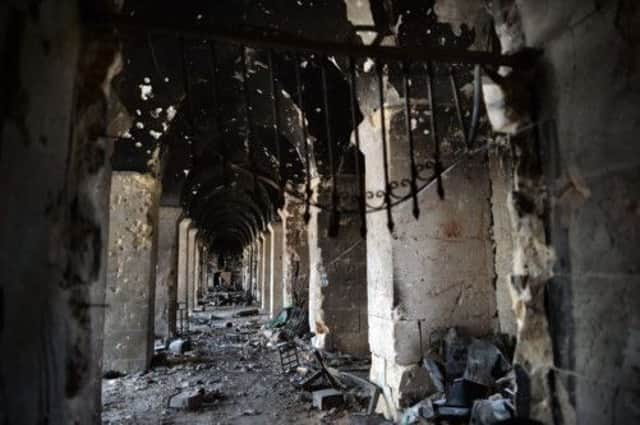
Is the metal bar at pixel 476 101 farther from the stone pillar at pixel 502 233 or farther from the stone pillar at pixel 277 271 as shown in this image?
the stone pillar at pixel 277 271

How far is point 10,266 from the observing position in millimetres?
1276

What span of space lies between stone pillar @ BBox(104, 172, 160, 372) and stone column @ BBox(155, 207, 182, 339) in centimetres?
198

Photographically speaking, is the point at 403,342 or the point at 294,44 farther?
the point at 403,342

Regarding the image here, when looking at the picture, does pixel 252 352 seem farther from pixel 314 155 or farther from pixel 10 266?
pixel 10 266

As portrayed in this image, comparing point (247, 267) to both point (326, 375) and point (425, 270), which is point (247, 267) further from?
point (425, 270)

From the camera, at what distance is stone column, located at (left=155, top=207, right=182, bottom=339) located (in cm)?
948

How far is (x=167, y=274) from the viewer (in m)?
9.76

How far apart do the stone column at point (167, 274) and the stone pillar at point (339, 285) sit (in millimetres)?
3119

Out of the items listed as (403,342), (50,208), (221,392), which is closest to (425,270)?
(403,342)

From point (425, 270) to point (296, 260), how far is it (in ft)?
23.5

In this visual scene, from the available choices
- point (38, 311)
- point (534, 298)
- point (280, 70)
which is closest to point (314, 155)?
point (280, 70)

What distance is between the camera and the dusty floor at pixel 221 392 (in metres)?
5.02

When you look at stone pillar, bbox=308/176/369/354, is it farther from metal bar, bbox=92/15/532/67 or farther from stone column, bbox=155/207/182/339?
metal bar, bbox=92/15/532/67

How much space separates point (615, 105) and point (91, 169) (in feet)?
7.11
